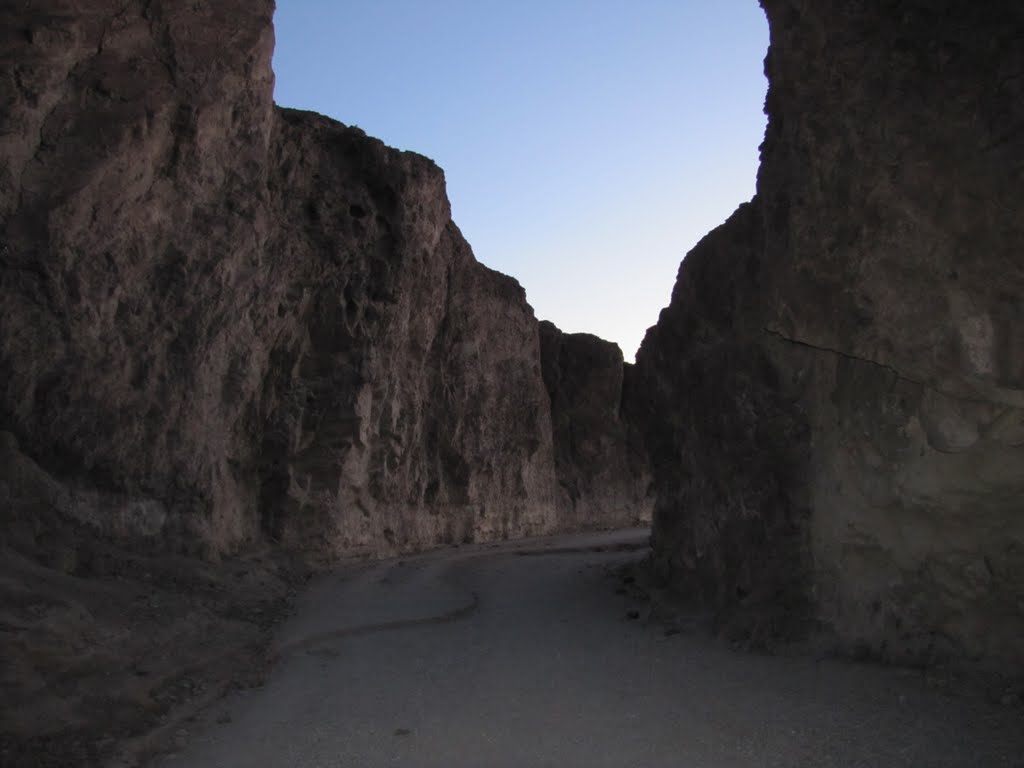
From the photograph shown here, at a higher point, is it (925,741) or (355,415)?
(355,415)

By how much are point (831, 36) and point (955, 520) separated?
3862 millimetres

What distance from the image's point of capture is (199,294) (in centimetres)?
1155

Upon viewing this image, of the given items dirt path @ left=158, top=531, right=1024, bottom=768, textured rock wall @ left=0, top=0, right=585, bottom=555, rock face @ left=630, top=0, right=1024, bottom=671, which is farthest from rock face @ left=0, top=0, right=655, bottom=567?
rock face @ left=630, top=0, right=1024, bottom=671

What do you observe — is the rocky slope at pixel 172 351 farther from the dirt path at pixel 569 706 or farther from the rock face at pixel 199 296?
the dirt path at pixel 569 706

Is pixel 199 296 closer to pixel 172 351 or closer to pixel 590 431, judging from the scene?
pixel 172 351

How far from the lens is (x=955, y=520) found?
6145 millimetres

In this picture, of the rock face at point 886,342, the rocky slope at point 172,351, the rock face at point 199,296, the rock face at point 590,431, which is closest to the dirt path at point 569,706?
the rock face at point 886,342

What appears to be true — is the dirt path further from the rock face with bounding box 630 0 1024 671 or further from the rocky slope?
the rocky slope

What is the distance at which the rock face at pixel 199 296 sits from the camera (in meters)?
9.41

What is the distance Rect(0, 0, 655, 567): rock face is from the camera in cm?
941

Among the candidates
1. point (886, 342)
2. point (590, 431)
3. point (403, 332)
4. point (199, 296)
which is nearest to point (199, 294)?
point (199, 296)

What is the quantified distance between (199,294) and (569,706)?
25.5 feet

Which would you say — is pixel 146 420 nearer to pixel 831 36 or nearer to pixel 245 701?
pixel 245 701

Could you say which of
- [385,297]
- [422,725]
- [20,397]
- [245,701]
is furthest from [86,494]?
[385,297]
